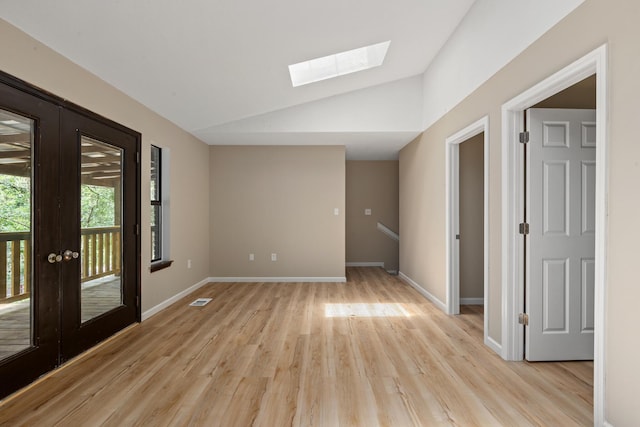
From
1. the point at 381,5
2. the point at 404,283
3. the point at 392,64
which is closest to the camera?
the point at 381,5

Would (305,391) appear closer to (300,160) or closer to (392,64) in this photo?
(392,64)

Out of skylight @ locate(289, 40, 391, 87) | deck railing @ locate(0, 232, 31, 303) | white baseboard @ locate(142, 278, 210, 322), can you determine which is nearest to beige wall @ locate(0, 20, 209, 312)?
white baseboard @ locate(142, 278, 210, 322)

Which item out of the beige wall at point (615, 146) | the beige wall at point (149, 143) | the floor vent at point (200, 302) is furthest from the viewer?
the floor vent at point (200, 302)

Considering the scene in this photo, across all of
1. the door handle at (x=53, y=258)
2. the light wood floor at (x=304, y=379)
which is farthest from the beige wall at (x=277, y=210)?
the door handle at (x=53, y=258)

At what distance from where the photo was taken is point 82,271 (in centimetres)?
299

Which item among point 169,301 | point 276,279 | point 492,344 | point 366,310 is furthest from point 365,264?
point 492,344

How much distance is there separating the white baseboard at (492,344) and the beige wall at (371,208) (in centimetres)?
468

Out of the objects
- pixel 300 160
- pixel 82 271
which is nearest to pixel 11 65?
pixel 82 271

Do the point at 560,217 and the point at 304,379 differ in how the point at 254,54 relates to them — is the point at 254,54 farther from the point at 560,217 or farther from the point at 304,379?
the point at 560,217

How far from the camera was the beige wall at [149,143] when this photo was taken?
238 cm

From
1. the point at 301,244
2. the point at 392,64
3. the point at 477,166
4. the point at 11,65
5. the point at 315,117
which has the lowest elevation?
the point at 301,244

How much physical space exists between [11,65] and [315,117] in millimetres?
3489

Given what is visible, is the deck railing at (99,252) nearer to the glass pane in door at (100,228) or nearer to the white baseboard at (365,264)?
the glass pane in door at (100,228)

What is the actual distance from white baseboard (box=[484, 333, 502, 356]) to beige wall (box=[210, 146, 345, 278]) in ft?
10.5
